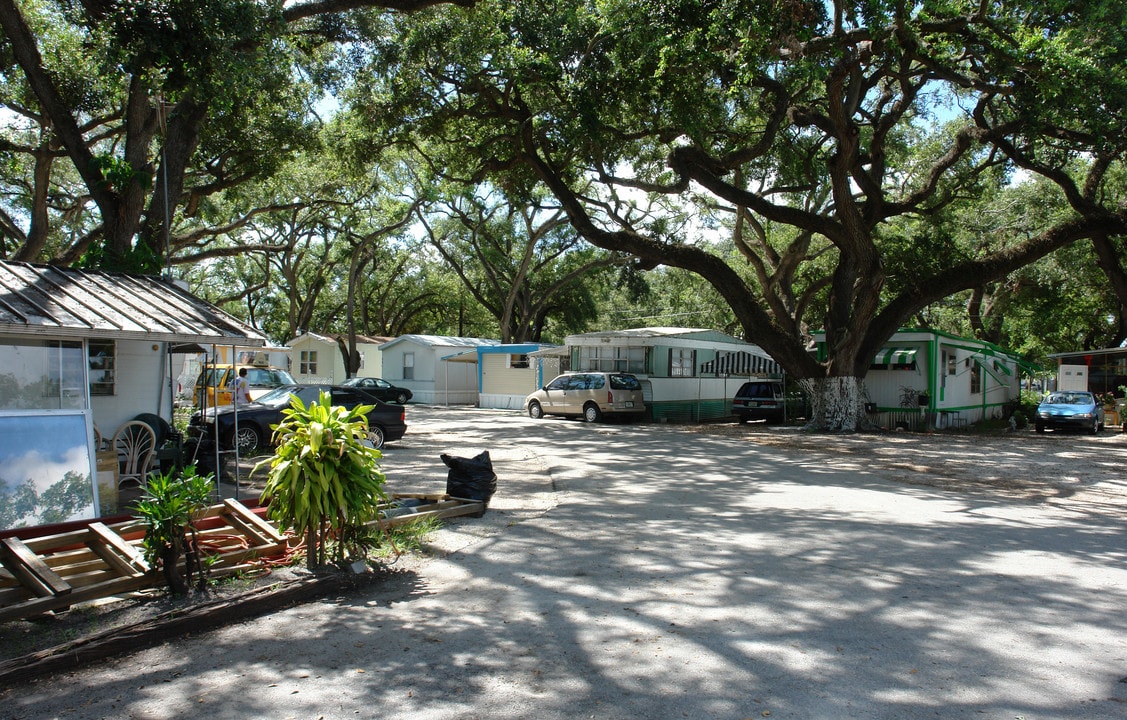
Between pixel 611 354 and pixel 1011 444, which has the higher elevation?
pixel 611 354

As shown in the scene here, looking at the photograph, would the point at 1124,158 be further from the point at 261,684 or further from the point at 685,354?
the point at 261,684

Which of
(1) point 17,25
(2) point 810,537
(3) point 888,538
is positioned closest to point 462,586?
(2) point 810,537

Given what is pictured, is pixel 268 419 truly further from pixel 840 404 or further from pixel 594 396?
pixel 840 404

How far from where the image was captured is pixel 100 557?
5746 mm

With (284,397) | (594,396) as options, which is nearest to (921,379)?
(594,396)

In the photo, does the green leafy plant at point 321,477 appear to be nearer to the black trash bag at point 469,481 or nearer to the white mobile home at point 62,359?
the white mobile home at point 62,359

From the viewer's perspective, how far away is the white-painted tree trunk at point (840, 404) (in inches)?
805

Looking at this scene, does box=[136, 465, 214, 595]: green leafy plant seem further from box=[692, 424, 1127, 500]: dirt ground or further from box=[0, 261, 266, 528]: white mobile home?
box=[692, 424, 1127, 500]: dirt ground

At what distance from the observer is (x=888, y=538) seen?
306 inches

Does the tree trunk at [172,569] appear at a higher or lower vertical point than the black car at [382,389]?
lower

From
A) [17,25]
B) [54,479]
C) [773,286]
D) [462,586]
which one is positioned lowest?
[462,586]

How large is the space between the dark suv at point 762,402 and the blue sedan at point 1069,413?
7.19 m

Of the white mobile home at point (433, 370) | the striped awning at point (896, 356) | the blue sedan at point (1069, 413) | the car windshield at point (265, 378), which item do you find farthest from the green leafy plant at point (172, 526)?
the white mobile home at point (433, 370)

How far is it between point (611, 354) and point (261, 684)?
22.7 m
